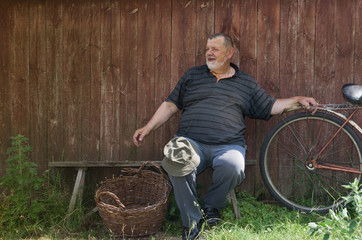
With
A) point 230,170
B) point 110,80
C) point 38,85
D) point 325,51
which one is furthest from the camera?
point 38,85

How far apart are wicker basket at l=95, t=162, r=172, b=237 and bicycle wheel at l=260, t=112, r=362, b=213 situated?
1059 mm

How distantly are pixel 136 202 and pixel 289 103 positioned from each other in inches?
70.3

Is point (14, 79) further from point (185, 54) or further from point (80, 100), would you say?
point (185, 54)

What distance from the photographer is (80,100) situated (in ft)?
15.0

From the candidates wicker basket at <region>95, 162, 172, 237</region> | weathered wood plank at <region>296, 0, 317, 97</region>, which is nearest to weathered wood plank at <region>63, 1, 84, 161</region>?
wicker basket at <region>95, 162, 172, 237</region>

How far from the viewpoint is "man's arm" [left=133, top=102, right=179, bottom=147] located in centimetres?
393

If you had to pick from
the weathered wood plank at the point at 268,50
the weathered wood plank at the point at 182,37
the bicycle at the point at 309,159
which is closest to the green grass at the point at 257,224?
the bicycle at the point at 309,159

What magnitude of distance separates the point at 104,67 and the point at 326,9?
2.46m

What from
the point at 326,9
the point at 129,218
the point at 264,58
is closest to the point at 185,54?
the point at 264,58

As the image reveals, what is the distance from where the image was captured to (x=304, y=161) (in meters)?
4.05

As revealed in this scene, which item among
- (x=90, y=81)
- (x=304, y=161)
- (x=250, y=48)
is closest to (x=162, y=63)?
(x=90, y=81)

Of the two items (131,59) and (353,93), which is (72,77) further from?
(353,93)

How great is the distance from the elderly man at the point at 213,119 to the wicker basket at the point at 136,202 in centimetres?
27

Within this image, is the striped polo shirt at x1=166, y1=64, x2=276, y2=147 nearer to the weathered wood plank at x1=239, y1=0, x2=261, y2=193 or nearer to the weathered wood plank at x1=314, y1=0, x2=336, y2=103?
the weathered wood plank at x1=239, y1=0, x2=261, y2=193
